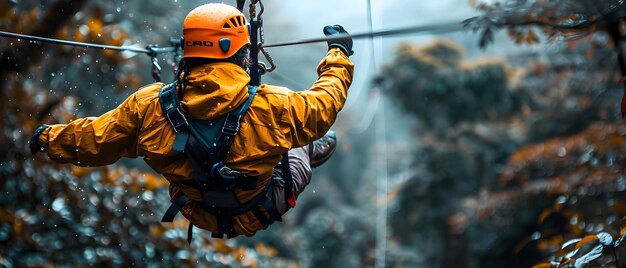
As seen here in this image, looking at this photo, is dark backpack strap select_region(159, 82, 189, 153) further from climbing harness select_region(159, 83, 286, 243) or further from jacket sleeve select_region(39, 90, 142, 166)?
jacket sleeve select_region(39, 90, 142, 166)

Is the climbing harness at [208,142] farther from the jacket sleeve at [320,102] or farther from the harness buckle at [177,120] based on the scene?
the jacket sleeve at [320,102]

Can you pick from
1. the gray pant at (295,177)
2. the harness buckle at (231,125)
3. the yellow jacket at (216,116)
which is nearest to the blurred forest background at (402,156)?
the yellow jacket at (216,116)

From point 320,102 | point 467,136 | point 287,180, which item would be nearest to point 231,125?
point 320,102

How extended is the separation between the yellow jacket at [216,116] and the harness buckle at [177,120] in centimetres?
2

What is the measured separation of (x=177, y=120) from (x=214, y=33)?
304 millimetres

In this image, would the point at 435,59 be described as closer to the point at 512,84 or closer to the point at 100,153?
the point at 512,84

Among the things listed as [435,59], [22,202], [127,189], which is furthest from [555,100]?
[22,202]

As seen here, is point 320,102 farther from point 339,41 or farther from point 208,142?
point 208,142

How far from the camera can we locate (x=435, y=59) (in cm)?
1197

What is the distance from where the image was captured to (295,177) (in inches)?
113

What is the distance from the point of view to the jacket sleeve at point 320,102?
8.11 feet

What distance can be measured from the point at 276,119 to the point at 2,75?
267 centimetres

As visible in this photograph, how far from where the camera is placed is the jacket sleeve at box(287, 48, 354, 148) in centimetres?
247

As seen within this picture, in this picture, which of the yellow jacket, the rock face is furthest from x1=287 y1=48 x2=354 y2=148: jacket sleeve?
the rock face
